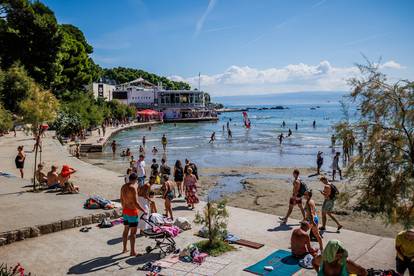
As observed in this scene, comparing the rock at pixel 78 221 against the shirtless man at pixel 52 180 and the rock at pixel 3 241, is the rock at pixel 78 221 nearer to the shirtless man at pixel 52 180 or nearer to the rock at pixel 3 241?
the rock at pixel 3 241

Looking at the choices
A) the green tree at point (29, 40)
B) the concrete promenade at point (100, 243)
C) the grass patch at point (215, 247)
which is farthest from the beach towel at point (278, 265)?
the green tree at point (29, 40)

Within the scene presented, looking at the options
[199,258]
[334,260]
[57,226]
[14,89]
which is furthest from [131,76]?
[334,260]

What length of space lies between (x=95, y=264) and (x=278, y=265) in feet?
11.3

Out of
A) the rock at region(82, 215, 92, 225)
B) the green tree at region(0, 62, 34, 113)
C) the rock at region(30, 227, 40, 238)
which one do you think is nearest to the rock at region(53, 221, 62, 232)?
the rock at region(30, 227, 40, 238)

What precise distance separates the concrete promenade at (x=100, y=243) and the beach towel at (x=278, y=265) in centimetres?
20

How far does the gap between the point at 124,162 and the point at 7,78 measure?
9.75m

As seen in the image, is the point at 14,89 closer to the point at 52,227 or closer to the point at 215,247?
the point at 52,227

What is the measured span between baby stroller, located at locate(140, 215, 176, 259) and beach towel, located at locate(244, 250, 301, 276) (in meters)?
1.68

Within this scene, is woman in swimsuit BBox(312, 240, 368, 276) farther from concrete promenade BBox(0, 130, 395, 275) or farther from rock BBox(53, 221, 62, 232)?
rock BBox(53, 221, 62, 232)

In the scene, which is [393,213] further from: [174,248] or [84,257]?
[84,257]

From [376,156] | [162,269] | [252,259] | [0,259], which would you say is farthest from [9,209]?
[376,156]

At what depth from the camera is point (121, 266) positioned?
703 cm

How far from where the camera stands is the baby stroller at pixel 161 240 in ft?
25.2

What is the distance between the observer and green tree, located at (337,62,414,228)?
5945 millimetres
